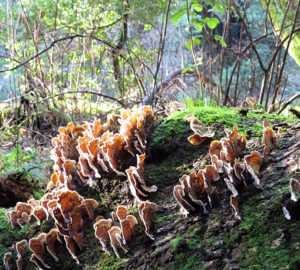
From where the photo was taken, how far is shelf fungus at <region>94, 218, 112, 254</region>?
211cm

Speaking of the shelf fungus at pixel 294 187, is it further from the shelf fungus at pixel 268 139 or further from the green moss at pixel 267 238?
the shelf fungus at pixel 268 139

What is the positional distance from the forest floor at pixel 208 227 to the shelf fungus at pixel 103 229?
12 centimetres

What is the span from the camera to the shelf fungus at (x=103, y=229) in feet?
6.91

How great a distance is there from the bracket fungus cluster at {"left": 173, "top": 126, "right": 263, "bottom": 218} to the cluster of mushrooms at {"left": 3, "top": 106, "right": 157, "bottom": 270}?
0.27 metres

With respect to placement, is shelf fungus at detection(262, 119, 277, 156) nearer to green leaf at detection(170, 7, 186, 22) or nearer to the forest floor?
the forest floor

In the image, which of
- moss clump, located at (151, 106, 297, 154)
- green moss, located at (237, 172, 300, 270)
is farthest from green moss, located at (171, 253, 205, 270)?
moss clump, located at (151, 106, 297, 154)

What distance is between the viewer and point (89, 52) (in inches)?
328

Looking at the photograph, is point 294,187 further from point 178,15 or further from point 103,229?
point 178,15

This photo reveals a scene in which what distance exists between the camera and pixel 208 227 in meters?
2.00

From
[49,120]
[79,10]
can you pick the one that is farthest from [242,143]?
[79,10]

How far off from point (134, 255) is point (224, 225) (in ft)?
2.30

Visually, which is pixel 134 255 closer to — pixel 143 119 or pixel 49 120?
pixel 143 119

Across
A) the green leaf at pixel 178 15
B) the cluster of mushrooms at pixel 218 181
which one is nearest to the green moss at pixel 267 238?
the cluster of mushrooms at pixel 218 181

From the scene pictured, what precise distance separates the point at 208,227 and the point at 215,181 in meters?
0.41
